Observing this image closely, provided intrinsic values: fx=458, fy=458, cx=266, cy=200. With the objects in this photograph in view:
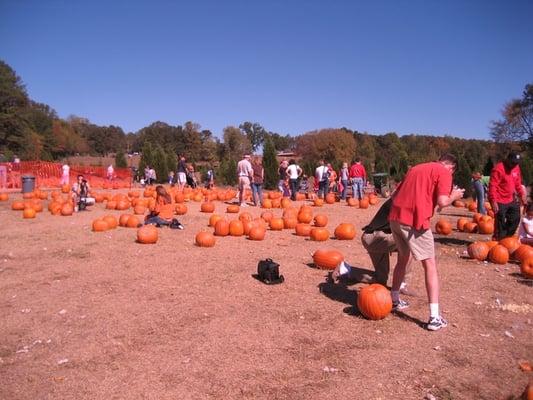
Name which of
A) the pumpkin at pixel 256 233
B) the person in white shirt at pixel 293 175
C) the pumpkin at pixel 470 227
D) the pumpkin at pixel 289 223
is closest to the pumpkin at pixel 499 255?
the pumpkin at pixel 470 227

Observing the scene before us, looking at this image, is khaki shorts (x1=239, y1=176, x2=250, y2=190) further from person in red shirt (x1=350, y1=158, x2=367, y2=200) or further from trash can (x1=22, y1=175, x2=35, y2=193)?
trash can (x1=22, y1=175, x2=35, y2=193)

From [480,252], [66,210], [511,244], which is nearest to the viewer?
[480,252]

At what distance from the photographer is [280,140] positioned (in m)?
125

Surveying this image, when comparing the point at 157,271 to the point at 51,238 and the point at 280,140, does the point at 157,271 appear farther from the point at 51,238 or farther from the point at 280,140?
the point at 280,140

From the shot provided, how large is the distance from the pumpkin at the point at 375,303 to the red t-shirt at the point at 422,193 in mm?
879

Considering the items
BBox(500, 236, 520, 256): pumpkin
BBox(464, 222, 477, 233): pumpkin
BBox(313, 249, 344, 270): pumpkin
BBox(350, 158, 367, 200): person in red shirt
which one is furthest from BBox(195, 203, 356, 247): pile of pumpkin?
BBox(350, 158, 367, 200): person in red shirt

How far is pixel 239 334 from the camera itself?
490 cm

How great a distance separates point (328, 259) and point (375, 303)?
2320 mm

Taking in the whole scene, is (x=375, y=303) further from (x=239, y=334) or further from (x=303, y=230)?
(x=303, y=230)

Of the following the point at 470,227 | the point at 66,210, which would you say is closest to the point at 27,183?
the point at 66,210

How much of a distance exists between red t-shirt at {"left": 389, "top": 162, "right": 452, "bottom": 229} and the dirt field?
1208 mm

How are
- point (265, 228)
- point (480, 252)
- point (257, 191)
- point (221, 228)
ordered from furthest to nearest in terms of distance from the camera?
1. point (257, 191)
2. point (265, 228)
3. point (221, 228)
4. point (480, 252)

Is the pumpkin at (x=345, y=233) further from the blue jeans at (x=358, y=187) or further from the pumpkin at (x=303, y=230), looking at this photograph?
the blue jeans at (x=358, y=187)

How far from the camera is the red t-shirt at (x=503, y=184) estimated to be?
28.7 feet
